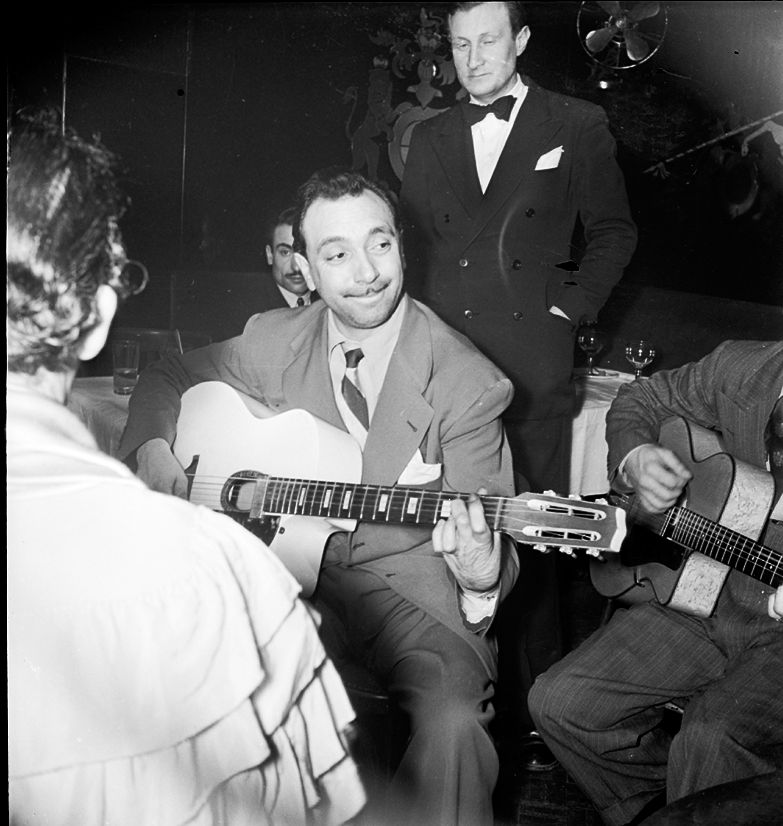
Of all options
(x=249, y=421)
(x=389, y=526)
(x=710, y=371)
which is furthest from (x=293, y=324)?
(x=710, y=371)

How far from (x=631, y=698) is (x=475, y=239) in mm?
895

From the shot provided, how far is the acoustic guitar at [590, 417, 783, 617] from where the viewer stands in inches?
63.0

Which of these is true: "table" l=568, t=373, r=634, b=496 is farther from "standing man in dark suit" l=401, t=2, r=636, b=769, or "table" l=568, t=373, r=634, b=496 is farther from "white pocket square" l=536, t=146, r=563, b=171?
"white pocket square" l=536, t=146, r=563, b=171

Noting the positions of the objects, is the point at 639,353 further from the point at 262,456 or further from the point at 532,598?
the point at 262,456

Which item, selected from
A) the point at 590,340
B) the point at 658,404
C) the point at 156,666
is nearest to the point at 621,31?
the point at 590,340

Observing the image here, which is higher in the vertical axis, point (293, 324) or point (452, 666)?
point (293, 324)

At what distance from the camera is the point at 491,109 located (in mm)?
1596

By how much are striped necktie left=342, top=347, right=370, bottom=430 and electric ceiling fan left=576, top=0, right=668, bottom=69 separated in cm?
66

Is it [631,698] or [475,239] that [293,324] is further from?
[631,698]

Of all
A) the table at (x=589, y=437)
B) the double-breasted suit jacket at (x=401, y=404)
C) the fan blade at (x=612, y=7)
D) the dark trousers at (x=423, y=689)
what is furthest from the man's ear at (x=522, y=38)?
the dark trousers at (x=423, y=689)

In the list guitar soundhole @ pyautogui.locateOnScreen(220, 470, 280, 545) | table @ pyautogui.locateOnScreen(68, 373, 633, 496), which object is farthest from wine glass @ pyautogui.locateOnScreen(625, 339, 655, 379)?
guitar soundhole @ pyautogui.locateOnScreen(220, 470, 280, 545)

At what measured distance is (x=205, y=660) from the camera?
5.55 ft

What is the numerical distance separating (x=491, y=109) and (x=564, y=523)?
74cm

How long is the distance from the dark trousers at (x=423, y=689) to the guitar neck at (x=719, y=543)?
425mm
